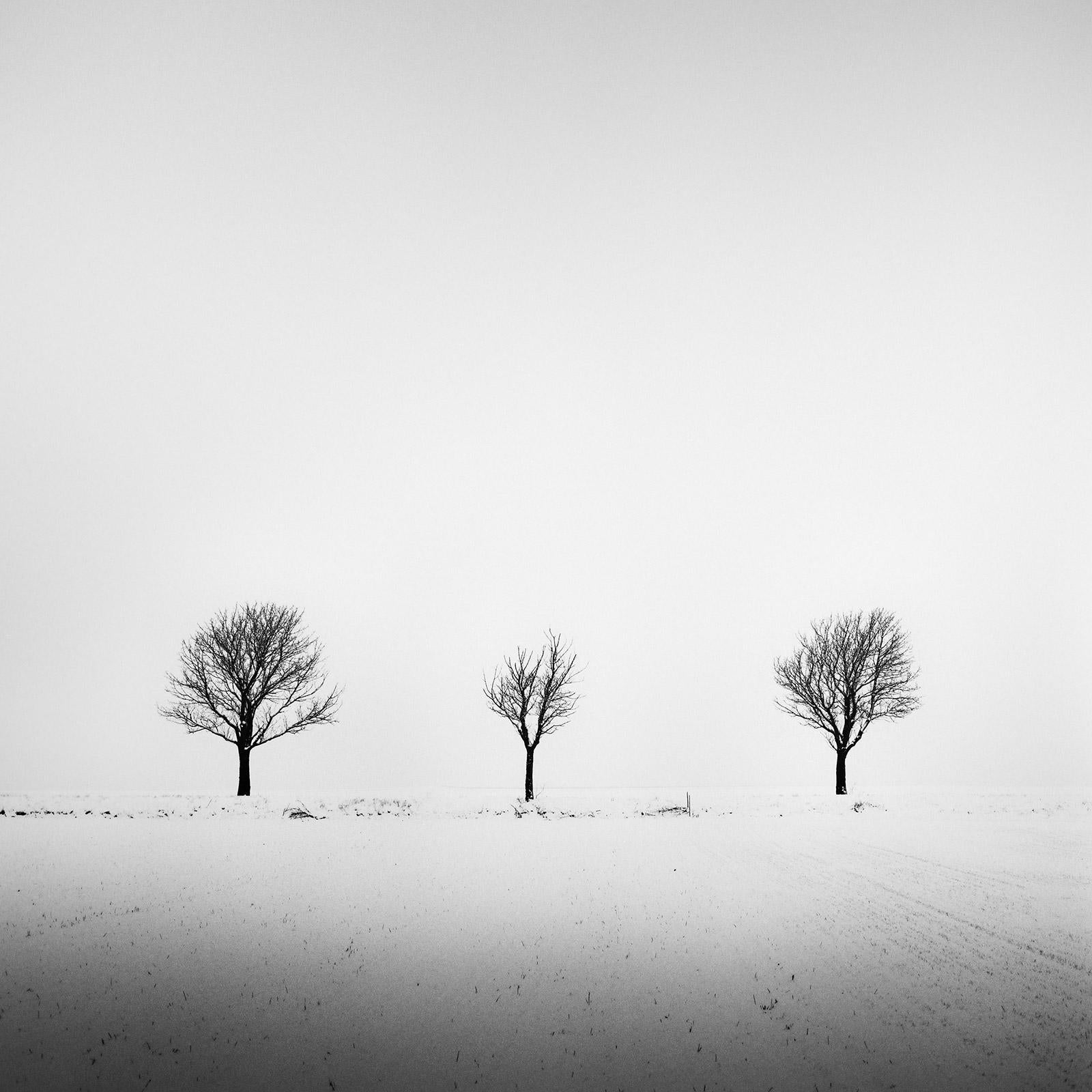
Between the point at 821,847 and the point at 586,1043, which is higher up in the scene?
the point at 586,1043

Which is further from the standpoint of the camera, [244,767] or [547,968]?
[244,767]

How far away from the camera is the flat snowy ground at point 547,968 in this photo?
6648 millimetres

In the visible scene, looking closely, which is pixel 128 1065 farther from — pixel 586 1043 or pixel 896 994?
pixel 896 994

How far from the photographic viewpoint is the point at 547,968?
9.42 m

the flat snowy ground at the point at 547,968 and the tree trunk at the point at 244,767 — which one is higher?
the flat snowy ground at the point at 547,968

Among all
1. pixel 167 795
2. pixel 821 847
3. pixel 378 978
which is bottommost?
pixel 167 795

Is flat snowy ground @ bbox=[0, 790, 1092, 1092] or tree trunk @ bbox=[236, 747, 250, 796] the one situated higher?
flat snowy ground @ bbox=[0, 790, 1092, 1092]

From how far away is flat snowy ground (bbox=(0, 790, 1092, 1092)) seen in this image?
21.8ft

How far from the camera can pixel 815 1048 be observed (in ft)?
22.9

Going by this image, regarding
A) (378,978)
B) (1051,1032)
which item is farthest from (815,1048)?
(378,978)

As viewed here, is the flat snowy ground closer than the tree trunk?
Yes

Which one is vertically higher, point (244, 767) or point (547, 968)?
point (547, 968)

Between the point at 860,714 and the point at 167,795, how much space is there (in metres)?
44.0

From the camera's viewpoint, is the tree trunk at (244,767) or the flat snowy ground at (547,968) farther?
the tree trunk at (244,767)
